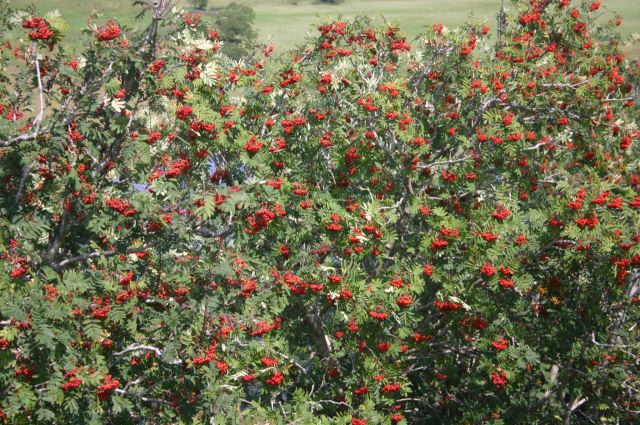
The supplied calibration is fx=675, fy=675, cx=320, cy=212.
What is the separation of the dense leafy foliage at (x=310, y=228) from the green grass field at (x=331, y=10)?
47.3 meters

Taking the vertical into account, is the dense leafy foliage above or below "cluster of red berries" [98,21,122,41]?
below

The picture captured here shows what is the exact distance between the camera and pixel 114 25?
24.7ft

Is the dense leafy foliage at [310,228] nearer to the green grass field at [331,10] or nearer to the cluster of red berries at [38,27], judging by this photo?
the cluster of red berries at [38,27]

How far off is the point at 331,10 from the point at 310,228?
239 ft

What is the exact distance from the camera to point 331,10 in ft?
257

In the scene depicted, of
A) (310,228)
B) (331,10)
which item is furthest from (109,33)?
(331,10)

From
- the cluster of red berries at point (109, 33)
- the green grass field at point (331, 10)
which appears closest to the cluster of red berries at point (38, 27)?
the cluster of red berries at point (109, 33)

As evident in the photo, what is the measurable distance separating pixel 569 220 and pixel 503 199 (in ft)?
3.61

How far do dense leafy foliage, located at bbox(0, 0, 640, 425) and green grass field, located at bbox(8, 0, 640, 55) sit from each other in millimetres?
47304

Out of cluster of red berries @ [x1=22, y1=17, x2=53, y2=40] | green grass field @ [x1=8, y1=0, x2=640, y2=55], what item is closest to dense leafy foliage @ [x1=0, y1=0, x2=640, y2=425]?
cluster of red berries @ [x1=22, y1=17, x2=53, y2=40]

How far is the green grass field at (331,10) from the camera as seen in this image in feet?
206

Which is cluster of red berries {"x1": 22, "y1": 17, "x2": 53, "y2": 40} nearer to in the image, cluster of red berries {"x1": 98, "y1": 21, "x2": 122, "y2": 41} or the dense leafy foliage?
the dense leafy foliage

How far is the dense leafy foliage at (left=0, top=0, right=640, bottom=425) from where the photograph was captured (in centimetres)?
742

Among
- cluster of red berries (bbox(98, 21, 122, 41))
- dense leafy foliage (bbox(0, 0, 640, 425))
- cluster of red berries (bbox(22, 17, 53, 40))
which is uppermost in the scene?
cluster of red berries (bbox(22, 17, 53, 40))
